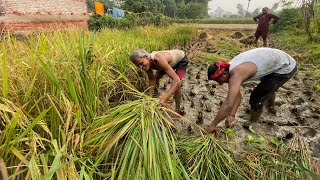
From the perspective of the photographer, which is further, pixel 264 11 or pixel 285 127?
pixel 264 11

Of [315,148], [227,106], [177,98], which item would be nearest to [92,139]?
[227,106]

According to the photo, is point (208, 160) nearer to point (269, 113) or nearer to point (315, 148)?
point (315, 148)

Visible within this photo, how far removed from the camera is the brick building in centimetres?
654

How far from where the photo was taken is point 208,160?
5.28 ft

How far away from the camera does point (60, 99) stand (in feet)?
5.02

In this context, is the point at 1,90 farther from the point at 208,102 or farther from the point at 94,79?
the point at 208,102

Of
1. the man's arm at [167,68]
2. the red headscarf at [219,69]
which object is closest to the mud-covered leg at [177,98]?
the man's arm at [167,68]

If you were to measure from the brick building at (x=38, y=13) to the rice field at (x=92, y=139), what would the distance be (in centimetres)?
439

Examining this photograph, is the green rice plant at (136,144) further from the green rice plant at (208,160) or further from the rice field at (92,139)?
the green rice plant at (208,160)

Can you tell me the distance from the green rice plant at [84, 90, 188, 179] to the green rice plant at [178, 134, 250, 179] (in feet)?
0.49

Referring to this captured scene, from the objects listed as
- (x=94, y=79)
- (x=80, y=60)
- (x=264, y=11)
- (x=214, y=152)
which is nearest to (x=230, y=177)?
(x=214, y=152)

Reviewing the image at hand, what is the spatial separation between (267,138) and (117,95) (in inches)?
63.6

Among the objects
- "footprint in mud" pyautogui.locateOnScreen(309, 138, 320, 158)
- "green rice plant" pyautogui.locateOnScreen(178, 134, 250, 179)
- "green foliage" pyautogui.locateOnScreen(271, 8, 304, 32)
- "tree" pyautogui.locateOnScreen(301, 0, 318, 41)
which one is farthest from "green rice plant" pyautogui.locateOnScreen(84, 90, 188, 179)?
"green foliage" pyautogui.locateOnScreen(271, 8, 304, 32)

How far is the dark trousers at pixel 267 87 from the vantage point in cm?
267
